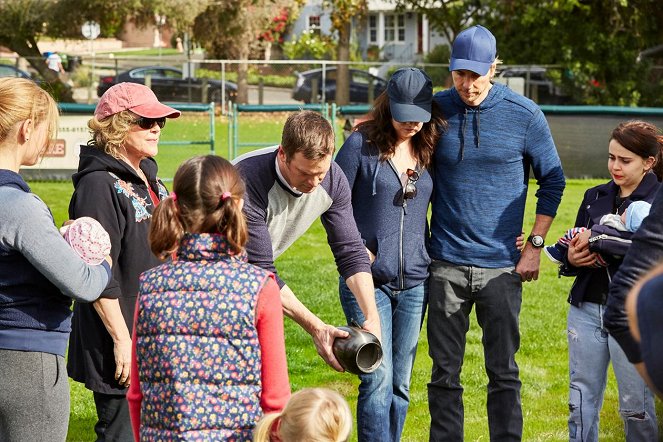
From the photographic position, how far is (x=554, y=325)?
825cm

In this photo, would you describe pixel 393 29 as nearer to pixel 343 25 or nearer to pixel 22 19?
pixel 343 25

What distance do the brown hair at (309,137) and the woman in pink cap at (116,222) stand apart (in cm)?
55

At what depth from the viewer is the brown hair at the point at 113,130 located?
3.97 metres

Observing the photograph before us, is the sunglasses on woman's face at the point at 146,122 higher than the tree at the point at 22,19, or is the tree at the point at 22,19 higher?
the tree at the point at 22,19

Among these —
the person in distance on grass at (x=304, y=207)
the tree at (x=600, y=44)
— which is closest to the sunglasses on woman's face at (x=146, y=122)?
the person in distance on grass at (x=304, y=207)

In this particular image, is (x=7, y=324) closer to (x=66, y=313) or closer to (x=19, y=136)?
(x=66, y=313)

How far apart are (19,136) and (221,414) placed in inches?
47.6

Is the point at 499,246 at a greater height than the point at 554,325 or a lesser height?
greater

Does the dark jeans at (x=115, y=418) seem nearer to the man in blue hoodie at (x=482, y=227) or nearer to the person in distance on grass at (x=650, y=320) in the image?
the man in blue hoodie at (x=482, y=227)

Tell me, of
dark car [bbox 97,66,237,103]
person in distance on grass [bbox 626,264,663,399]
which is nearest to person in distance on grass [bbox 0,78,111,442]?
person in distance on grass [bbox 626,264,663,399]

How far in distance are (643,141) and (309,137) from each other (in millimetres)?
1698

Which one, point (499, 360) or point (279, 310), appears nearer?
point (279, 310)

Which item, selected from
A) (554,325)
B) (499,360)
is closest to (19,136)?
(499,360)

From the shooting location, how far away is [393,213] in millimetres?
4797
